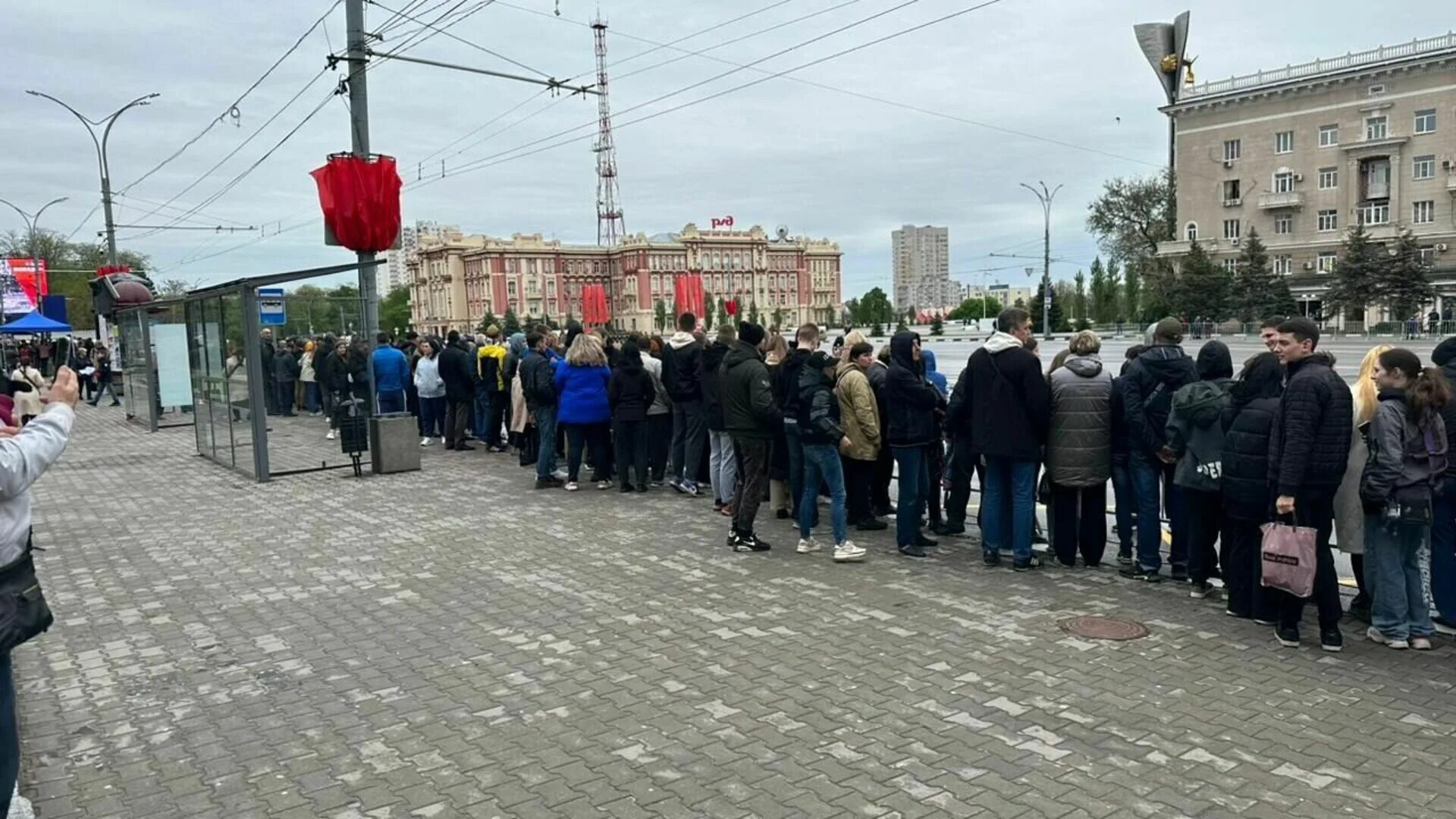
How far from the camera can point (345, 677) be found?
5.71 metres

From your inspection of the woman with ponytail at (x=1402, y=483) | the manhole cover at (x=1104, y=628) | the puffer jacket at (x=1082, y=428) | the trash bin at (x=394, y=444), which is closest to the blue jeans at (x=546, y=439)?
the trash bin at (x=394, y=444)

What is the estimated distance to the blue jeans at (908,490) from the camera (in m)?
8.16

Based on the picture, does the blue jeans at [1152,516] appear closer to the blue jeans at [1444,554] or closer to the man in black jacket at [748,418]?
the blue jeans at [1444,554]

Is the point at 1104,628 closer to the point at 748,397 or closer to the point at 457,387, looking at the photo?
the point at 748,397

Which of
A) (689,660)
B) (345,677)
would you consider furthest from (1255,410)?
(345,677)

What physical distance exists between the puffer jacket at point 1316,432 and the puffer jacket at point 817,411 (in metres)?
3.25

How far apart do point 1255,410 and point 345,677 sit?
5678 millimetres

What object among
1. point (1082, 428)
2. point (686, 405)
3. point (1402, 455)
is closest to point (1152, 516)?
point (1082, 428)

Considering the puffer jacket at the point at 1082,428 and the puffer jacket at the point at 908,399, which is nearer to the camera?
the puffer jacket at the point at 1082,428

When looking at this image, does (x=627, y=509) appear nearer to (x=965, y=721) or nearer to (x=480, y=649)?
(x=480, y=649)

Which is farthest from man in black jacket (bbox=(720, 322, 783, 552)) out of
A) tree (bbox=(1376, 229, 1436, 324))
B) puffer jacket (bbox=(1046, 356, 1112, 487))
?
tree (bbox=(1376, 229, 1436, 324))

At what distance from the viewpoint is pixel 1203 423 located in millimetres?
Answer: 6430

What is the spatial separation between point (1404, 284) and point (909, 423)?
213 ft

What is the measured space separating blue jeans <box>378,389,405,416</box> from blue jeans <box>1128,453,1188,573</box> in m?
12.0
